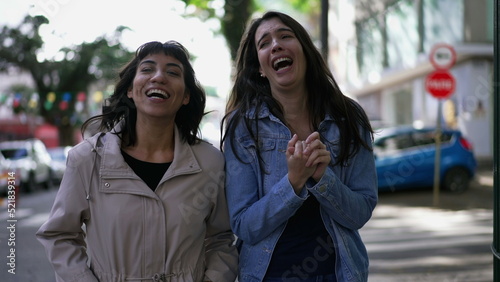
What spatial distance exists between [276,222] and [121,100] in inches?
36.0

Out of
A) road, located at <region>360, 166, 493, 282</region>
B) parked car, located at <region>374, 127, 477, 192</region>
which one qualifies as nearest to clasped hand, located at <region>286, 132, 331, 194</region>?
road, located at <region>360, 166, 493, 282</region>

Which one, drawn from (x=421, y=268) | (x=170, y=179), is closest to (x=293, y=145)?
(x=170, y=179)

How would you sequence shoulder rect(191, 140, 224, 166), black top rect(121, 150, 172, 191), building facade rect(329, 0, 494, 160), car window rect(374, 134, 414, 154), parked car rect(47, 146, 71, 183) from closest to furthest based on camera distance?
black top rect(121, 150, 172, 191) < shoulder rect(191, 140, 224, 166) < car window rect(374, 134, 414, 154) < building facade rect(329, 0, 494, 160) < parked car rect(47, 146, 71, 183)

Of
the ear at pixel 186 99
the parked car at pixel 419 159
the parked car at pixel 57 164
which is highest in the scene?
the ear at pixel 186 99

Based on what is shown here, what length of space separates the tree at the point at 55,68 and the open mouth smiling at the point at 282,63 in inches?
466

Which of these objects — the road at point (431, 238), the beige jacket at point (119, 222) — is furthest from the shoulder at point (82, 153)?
the road at point (431, 238)

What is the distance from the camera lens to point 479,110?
20.1 m

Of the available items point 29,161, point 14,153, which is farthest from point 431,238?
point 29,161

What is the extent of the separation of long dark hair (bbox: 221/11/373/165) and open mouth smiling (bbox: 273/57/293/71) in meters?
0.12

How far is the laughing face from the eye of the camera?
2312 mm

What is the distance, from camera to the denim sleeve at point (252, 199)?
208cm

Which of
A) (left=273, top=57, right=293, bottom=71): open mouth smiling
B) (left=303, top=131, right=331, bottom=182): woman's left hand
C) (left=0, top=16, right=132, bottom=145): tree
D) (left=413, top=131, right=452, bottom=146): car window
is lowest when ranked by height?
(left=413, top=131, right=452, bottom=146): car window

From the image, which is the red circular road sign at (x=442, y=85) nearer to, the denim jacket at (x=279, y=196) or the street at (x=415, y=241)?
the street at (x=415, y=241)

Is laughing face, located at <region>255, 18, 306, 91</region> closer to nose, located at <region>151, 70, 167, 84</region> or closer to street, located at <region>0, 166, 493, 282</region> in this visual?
nose, located at <region>151, 70, 167, 84</region>
